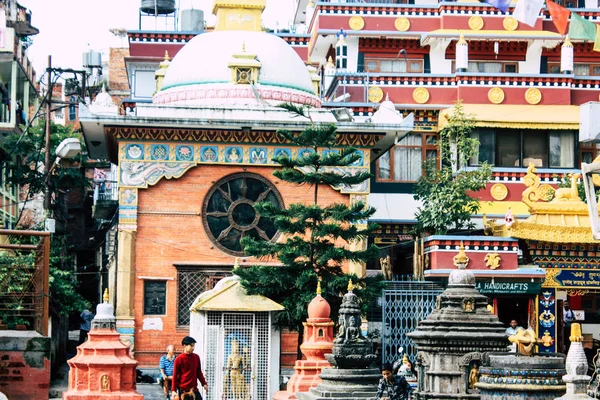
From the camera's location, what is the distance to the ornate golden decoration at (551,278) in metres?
34.8

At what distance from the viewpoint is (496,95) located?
40.0 m

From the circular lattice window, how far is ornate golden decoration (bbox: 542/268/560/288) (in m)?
7.39

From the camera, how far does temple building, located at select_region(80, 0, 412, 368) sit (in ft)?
A: 109

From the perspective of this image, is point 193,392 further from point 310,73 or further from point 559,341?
point 310,73

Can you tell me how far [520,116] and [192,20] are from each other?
43.5 feet

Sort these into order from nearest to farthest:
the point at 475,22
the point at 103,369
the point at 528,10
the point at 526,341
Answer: the point at 526,341 < the point at 103,369 < the point at 528,10 < the point at 475,22

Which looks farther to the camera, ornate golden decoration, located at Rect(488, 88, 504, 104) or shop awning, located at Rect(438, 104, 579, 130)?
ornate golden decoration, located at Rect(488, 88, 504, 104)

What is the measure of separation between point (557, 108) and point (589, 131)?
19033mm

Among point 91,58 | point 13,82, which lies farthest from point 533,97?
point 91,58

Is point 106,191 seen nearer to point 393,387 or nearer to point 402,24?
point 402,24

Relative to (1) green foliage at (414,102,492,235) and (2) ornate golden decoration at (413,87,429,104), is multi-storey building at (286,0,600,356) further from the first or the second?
(1) green foliage at (414,102,492,235)

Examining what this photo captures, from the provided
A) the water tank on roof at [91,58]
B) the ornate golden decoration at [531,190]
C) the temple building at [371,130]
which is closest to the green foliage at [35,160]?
the temple building at [371,130]

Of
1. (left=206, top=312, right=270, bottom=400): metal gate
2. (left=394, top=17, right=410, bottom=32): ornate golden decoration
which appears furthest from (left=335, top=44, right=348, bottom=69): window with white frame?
(left=206, top=312, right=270, bottom=400): metal gate

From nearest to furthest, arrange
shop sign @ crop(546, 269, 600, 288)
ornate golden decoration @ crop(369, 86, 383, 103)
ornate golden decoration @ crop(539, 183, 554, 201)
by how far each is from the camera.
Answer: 1. shop sign @ crop(546, 269, 600, 288)
2. ornate golden decoration @ crop(539, 183, 554, 201)
3. ornate golden decoration @ crop(369, 86, 383, 103)
